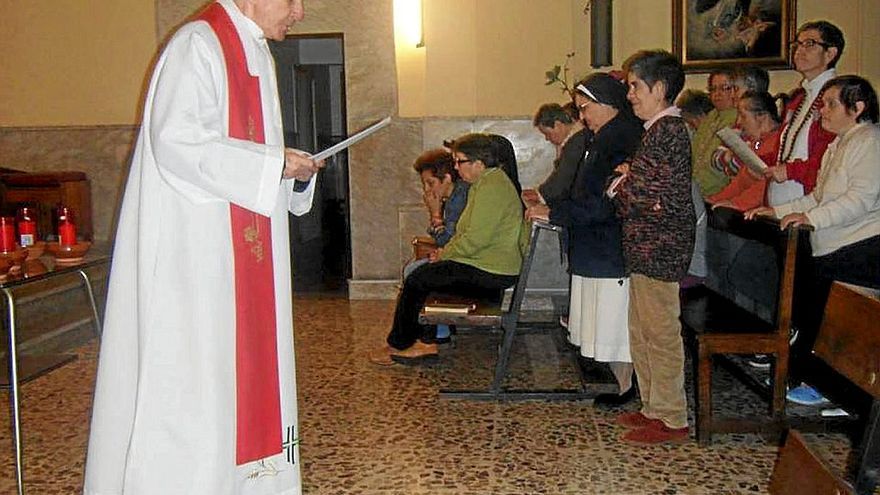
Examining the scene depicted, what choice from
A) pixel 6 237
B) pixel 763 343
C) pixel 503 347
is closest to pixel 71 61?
pixel 6 237

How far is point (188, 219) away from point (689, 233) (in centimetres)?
180

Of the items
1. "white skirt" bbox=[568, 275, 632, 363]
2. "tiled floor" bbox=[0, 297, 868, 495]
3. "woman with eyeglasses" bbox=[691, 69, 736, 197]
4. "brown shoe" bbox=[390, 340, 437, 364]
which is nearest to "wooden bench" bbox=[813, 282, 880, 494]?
"tiled floor" bbox=[0, 297, 868, 495]

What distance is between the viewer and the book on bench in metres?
4.07

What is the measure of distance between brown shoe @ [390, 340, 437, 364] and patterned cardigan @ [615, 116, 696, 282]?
1482 millimetres

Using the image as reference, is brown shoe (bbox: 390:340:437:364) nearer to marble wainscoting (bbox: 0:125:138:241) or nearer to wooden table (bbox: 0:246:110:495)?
wooden table (bbox: 0:246:110:495)

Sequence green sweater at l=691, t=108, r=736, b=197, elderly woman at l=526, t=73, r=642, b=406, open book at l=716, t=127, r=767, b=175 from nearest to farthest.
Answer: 1. elderly woman at l=526, t=73, r=642, b=406
2. open book at l=716, t=127, r=767, b=175
3. green sweater at l=691, t=108, r=736, b=197

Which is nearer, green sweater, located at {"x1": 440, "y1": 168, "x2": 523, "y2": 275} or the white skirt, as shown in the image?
the white skirt

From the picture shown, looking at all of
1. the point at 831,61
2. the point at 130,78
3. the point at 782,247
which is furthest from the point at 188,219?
the point at 130,78

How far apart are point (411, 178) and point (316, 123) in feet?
11.6

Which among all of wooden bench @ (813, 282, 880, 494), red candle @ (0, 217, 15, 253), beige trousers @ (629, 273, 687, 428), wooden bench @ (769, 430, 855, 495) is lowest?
beige trousers @ (629, 273, 687, 428)

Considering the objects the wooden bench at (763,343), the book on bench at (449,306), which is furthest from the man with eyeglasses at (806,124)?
the book on bench at (449,306)

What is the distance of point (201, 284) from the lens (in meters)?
2.30

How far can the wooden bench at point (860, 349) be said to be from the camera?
1.57m

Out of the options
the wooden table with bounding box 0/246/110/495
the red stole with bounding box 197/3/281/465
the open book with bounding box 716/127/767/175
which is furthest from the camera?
the open book with bounding box 716/127/767/175
